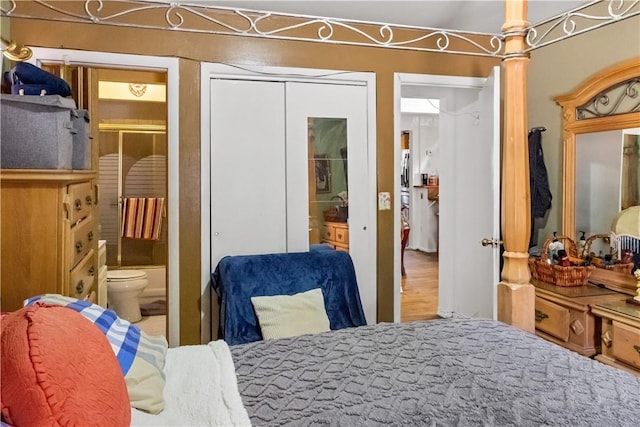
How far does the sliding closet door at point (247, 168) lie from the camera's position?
3.22m

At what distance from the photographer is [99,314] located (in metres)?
1.42

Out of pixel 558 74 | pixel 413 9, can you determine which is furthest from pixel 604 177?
pixel 413 9

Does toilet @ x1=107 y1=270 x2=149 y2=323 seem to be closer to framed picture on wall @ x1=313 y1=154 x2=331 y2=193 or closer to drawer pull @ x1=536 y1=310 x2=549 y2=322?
framed picture on wall @ x1=313 y1=154 x2=331 y2=193

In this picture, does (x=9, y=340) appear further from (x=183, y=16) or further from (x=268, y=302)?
(x=183, y=16)

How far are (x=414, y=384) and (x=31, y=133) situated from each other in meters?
1.78

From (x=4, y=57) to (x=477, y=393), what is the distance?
2.89 metres

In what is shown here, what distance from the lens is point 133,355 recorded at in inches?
54.0

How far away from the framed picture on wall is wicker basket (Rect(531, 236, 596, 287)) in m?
1.53

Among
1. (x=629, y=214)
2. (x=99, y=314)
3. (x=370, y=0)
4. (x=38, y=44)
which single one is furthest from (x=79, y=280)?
(x=629, y=214)

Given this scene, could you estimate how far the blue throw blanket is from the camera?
9.48 feet

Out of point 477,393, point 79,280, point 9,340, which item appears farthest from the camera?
point 79,280

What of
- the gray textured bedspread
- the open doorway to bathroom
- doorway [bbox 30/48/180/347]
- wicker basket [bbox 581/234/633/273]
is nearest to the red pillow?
the gray textured bedspread

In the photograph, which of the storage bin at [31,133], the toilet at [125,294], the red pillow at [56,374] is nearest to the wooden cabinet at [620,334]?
the red pillow at [56,374]

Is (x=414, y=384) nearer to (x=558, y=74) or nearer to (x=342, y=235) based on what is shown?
(x=342, y=235)
